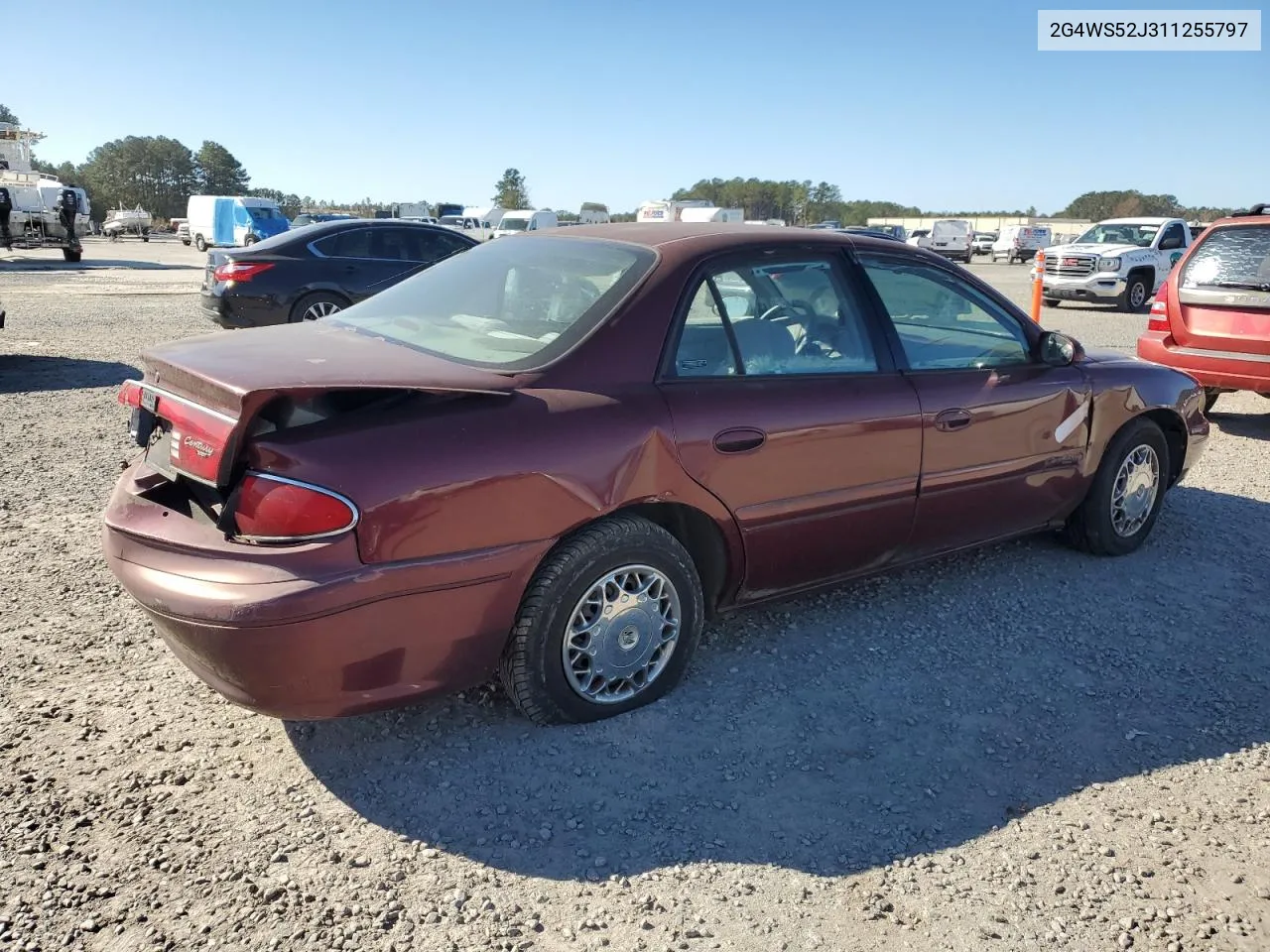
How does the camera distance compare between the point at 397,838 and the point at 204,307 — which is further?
the point at 204,307

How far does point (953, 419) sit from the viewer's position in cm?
387

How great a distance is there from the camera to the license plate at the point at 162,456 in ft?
9.57

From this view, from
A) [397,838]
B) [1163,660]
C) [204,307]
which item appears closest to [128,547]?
[397,838]

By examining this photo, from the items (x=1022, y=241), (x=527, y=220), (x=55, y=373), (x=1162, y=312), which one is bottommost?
(x=55, y=373)

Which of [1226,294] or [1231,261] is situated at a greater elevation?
[1231,261]

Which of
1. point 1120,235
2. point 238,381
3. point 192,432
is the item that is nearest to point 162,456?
point 192,432

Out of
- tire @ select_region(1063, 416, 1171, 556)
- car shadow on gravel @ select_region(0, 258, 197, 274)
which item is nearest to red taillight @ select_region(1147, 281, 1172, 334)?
tire @ select_region(1063, 416, 1171, 556)

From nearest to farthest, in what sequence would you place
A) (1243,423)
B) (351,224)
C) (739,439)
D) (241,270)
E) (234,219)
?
(739,439), (1243,423), (241,270), (351,224), (234,219)

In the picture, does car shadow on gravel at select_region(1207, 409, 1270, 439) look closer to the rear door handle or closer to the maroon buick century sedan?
the maroon buick century sedan

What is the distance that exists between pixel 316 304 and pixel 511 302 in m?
7.69

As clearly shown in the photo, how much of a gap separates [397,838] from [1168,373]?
433 cm

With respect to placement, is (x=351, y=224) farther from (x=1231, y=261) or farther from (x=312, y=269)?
(x=1231, y=261)

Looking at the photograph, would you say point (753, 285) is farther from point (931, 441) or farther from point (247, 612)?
point (247, 612)

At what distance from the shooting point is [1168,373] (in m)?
4.89
